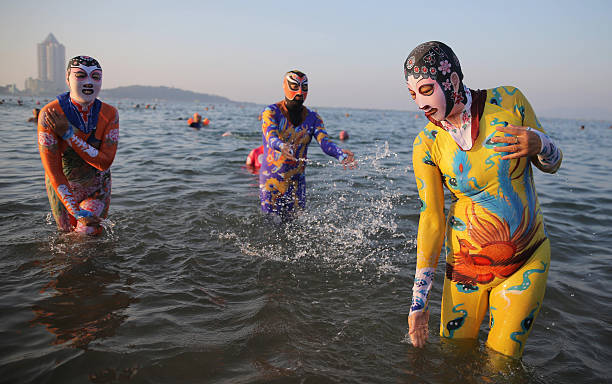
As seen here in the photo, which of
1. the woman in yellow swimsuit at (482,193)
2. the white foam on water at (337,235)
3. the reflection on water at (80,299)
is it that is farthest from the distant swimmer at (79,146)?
the woman in yellow swimsuit at (482,193)

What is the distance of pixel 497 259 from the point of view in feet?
8.36

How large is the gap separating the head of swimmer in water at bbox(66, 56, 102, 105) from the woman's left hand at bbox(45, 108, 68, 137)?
258 millimetres

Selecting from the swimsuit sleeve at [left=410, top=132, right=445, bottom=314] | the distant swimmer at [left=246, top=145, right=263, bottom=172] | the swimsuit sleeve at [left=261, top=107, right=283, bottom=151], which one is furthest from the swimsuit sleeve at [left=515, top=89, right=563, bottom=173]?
the distant swimmer at [left=246, top=145, right=263, bottom=172]

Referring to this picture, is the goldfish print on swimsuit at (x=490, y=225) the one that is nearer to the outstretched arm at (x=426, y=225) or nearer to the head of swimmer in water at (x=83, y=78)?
the outstretched arm at (x=426, y=225)

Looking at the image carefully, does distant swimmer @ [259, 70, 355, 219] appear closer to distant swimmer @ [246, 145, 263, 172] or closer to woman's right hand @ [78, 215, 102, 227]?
woman's right hand @ [78, 215, 102, 227]

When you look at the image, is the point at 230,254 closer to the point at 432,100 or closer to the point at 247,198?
the point at 247,198

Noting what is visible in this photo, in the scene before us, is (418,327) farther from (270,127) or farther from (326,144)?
(270,127)

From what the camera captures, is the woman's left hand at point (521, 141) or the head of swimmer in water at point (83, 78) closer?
the woman's left hand at point (521, 141)

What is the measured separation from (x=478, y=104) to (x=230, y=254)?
13.7ft

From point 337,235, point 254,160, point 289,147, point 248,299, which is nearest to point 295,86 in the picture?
point 289,147

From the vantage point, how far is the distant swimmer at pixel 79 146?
4.45 metres

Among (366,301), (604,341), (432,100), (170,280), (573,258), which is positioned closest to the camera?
(432,100)

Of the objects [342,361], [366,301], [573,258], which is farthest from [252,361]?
[573,258]

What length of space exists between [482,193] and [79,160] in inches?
176
